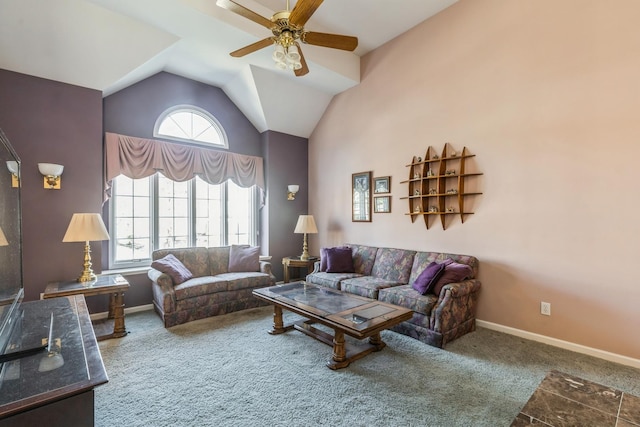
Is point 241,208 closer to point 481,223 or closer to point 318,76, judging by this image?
point 318,76

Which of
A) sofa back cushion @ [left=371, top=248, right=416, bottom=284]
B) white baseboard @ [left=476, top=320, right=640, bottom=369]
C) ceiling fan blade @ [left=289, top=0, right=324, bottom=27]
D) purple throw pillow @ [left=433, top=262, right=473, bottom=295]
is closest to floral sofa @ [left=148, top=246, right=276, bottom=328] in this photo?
sofa back cushion @ [left=371, top=248, right=416, bottom=284]

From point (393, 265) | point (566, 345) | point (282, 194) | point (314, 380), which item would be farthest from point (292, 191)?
point (566, 345)

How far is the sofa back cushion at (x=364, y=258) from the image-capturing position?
177 inches

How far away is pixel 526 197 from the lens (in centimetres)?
319

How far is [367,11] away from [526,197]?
9.84 ft

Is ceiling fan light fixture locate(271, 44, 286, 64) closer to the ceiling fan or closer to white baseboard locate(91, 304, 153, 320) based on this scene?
the ceiling fan

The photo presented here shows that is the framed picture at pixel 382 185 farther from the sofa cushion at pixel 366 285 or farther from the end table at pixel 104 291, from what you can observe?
the end table at pixel 104 291

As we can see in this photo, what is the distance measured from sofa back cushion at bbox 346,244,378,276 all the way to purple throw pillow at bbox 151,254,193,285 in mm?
2427

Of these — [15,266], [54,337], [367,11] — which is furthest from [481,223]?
[15,266]

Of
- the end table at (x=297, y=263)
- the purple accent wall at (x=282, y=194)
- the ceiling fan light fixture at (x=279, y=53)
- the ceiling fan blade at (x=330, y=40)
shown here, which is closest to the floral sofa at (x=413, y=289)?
the end table at (x=297, y=263)

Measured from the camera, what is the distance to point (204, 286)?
381 centimetres

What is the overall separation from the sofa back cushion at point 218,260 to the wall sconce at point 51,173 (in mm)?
2004

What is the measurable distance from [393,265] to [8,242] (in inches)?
148

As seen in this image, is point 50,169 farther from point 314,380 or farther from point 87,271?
point 314,380
